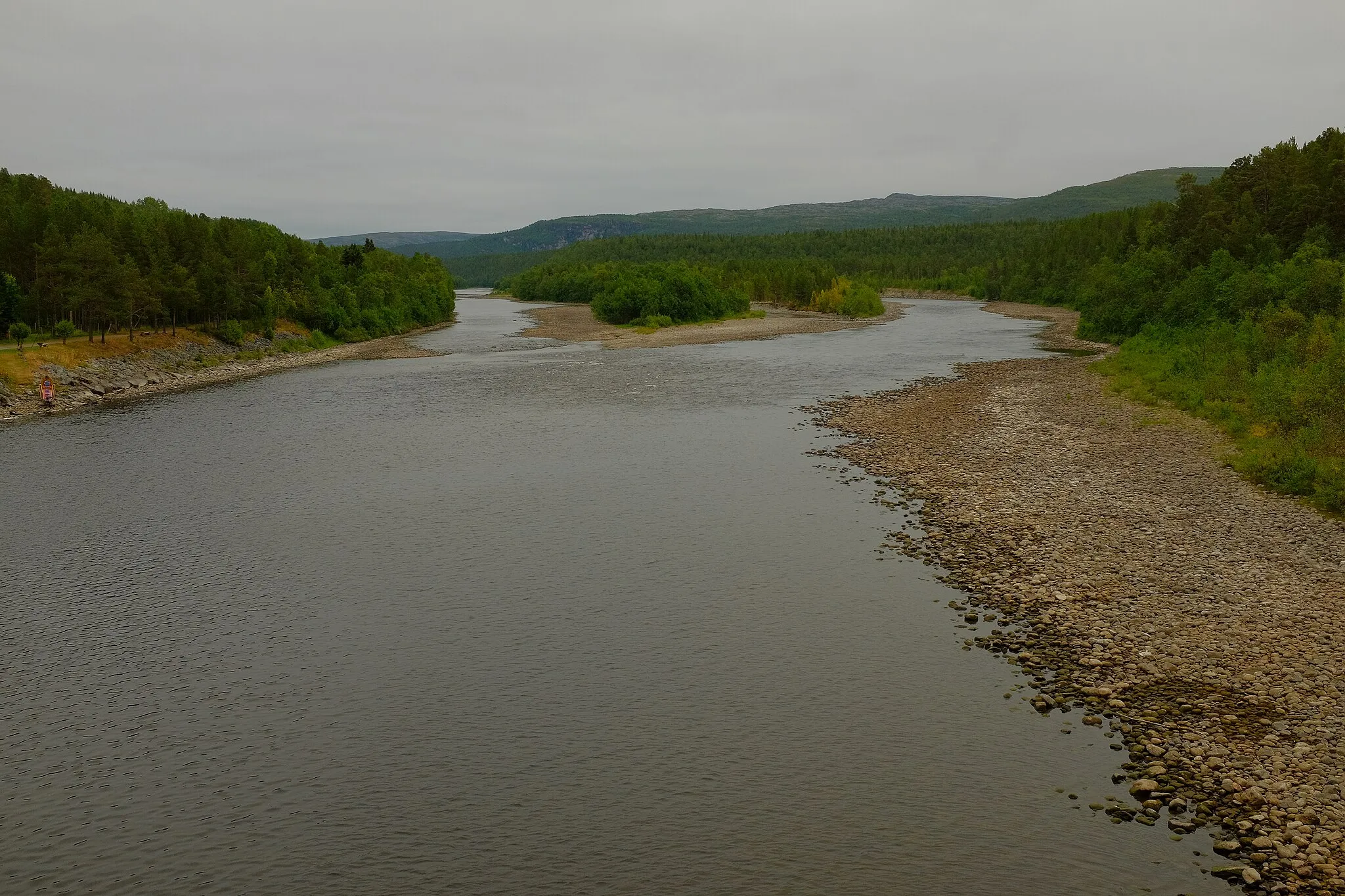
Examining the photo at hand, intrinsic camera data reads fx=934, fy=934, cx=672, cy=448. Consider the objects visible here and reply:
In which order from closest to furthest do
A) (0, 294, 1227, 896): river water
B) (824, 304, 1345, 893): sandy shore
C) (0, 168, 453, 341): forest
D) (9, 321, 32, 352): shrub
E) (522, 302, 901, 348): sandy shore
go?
(0, 294, 1227, 896): river water
(824, 304, 1345, 893): sandy shore
(9, 321, 32, 352): shrub
(0, 168, 453, 341): forest
(522, 302, 901, 348): sandy shore

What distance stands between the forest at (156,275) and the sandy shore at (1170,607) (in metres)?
72.2

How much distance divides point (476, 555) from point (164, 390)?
58.9m

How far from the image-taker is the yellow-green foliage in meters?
167

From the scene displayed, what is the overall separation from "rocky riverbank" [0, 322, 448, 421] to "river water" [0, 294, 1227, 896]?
28.3 m

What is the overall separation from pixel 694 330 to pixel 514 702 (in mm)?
121801

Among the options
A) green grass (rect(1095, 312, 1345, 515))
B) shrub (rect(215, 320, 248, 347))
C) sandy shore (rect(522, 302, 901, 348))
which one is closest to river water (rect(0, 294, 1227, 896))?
green grass (rect(1095, 312, 1345, 515))

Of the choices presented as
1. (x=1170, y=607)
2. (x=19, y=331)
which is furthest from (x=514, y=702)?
(x=19, y=331)

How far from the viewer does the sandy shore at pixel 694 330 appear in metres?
124

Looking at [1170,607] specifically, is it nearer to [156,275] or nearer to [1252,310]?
[1252,310]

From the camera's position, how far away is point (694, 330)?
140 meters

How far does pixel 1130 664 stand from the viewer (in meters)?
21.4

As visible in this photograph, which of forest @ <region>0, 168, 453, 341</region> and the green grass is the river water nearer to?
the green grass

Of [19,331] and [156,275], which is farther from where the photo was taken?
[156,275]

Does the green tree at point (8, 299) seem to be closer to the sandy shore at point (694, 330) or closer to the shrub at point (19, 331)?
the shrub at point (19, 331)
